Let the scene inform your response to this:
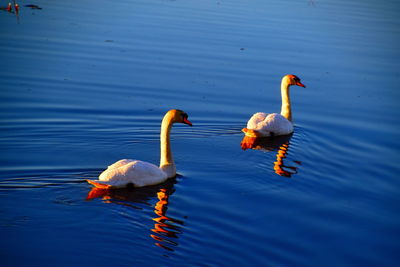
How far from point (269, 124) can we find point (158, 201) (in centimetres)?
440

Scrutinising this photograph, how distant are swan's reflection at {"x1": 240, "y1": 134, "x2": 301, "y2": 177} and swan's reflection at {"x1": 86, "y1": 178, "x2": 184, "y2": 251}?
2457 millimetres

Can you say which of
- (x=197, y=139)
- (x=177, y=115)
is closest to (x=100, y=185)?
(x=177, y=115)

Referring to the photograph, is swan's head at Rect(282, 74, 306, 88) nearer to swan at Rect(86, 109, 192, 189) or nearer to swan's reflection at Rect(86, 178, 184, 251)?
swan at Rect(86, 109, 192, 189)

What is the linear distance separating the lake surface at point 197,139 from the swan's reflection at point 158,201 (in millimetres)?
37

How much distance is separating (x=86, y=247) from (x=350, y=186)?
5.41 metres

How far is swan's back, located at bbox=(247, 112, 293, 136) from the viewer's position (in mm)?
13562

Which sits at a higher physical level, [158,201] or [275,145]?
[275,145]

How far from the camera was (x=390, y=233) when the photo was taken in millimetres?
9852

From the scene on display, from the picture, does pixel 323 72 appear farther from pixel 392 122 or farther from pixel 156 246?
pixel 156 246

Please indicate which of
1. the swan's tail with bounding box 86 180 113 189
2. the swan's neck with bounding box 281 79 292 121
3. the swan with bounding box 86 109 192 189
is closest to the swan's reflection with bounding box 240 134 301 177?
the swan's neck with bounding box 281 79 292 121

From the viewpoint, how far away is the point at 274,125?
542 inches

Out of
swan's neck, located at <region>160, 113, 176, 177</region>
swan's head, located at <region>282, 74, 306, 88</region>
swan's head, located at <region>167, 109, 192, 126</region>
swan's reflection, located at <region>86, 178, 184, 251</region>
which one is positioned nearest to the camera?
swan's reflection, located at <region>86, 178, 184, 251</region>

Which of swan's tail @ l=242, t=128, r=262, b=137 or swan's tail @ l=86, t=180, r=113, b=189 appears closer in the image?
swan's tail @ l=86, t=180, r=113, b=189

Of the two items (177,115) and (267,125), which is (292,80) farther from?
(177,115)
